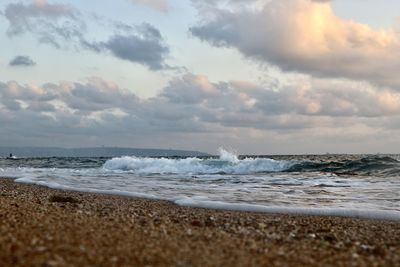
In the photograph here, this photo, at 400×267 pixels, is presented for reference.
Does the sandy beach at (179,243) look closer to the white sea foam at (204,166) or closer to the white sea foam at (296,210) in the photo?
the white sea foam at (296,210)

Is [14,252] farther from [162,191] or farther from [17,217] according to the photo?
[162,191]

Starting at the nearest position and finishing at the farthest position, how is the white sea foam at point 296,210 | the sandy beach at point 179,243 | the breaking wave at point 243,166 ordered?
1. the sandy beach at point 179,243
2. the white sea foam at point 296,210
3. the breaking wave at point 243,166

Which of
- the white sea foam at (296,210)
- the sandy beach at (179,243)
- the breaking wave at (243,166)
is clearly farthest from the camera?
the breaking wave at (243,166)

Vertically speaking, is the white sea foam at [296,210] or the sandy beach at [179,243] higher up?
the sandy beach at [179,243]

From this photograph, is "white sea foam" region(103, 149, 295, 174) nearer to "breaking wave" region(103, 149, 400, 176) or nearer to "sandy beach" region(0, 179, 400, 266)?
"breaking wave" region(103, 149, 400, 176)

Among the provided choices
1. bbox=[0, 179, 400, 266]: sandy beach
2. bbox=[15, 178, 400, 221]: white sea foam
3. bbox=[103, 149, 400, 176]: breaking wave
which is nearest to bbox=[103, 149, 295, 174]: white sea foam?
bbox=[103, 149, 400, 176]: breaking wave

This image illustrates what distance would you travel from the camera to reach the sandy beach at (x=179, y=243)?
5320 mm

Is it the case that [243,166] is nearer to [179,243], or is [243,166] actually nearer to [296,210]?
[296,210]

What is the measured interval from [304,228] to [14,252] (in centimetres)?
558

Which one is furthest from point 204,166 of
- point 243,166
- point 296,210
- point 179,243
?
point 179,243

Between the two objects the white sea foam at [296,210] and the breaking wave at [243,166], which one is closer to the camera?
the white sea foam at [296,210]

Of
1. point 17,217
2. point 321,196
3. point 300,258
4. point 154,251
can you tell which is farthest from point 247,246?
point 321,196

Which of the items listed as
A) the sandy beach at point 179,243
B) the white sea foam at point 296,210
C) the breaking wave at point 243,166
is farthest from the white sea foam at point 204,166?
the sandy beach at point 179,243

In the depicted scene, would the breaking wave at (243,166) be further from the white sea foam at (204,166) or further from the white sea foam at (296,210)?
the white sea foam at (296,210)
